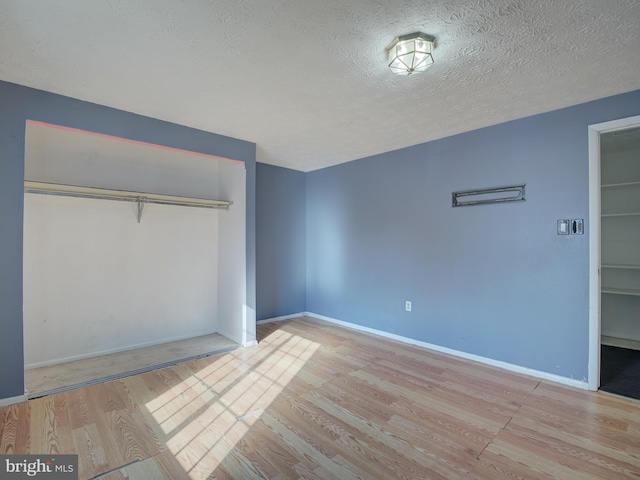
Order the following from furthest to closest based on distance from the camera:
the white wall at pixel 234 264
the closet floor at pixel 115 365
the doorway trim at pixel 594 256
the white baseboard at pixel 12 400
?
the white wall at pixel 234 264 → the closet floor at pixel 115 365 → the doorway trim at pixel 594 256 → the white baseboard at pixel 12 400

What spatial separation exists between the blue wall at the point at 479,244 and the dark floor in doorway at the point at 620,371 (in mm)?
313

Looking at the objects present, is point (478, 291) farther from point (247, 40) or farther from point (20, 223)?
point (20, 223)

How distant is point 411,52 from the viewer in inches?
71.3

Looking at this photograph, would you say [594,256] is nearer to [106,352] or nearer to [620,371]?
[620,371]

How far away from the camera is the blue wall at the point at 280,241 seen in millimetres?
4594

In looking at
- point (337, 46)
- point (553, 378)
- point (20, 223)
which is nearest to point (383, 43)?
point (337, 46)

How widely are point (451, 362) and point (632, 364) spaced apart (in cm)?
187

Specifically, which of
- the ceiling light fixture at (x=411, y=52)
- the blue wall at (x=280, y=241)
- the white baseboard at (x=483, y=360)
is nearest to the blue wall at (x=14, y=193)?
the blue wall at (x=280, y=241)

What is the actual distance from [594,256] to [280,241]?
370cm

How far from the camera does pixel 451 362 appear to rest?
10.4ft

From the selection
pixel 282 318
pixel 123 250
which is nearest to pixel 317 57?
pixel 123 250

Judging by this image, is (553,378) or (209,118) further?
(209,118)

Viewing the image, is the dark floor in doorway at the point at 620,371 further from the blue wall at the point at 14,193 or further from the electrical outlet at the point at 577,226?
the blue wall at the point at 14,193

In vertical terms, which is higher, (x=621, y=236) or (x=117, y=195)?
(x=117, y=195)
